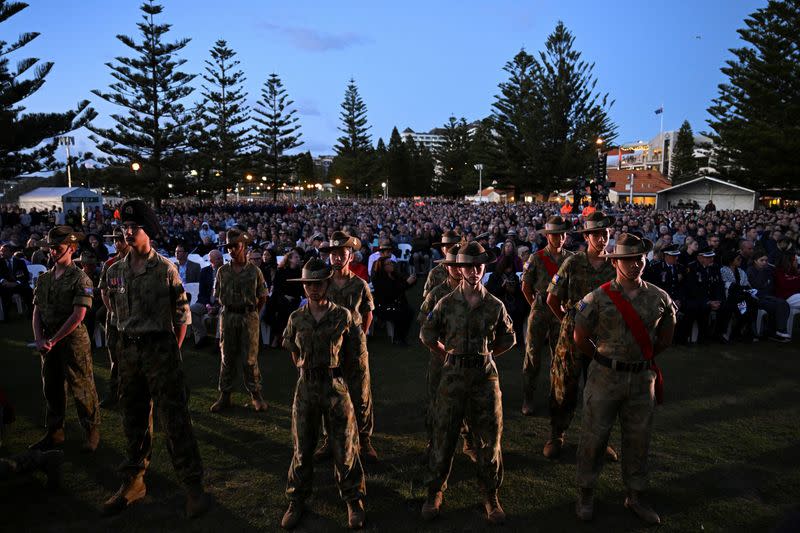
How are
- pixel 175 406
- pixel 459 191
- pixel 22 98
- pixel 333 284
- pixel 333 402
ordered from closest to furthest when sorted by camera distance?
pixel 333 402, pixel 175 406, pixel 333 284, pixel 22 98, pixel 459 191

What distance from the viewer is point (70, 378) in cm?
443

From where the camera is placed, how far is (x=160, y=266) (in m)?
3.64

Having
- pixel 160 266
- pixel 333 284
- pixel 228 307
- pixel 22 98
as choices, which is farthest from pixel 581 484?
pixel 22 98

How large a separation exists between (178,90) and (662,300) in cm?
3966

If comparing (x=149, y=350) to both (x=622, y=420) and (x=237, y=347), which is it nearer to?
Answer: (x=237, y=347)

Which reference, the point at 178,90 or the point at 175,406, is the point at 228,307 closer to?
the point at 175,406

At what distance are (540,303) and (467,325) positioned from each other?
1905 millimetres

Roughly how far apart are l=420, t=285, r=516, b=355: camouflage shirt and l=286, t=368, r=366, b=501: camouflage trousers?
2.50ft

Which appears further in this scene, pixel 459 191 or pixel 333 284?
pixel 459 191

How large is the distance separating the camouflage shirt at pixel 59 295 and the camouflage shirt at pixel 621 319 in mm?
4185

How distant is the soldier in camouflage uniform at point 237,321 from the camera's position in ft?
17.8

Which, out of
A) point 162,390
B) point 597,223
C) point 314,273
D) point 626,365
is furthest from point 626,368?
point 162,390

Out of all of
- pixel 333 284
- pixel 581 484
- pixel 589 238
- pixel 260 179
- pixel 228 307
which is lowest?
pixel 581 484

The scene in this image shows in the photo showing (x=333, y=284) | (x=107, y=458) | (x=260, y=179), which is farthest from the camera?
(x=260, y=179)
